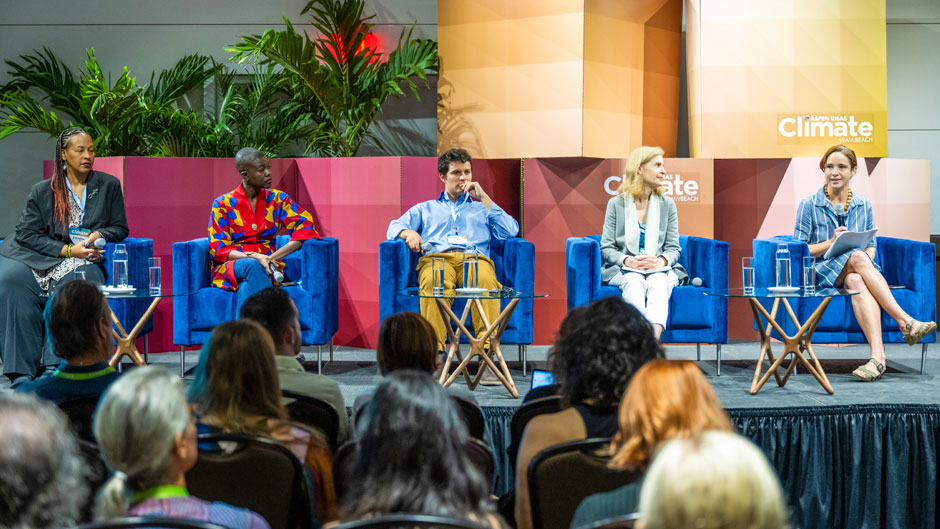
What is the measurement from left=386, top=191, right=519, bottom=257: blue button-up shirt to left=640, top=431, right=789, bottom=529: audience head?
13.8ft

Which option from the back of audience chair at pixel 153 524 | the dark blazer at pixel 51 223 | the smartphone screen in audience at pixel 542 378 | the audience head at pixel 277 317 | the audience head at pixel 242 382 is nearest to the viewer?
the back of audience chair at pixel 153 524

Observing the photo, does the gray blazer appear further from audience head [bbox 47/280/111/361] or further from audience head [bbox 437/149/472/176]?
audience head [bbox 47/280/111/361]

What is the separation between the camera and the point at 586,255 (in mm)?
5133

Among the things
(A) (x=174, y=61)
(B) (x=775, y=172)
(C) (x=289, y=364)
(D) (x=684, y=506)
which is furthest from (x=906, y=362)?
(A) (x=174, y=61)

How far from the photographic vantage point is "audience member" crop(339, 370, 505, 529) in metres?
1.55

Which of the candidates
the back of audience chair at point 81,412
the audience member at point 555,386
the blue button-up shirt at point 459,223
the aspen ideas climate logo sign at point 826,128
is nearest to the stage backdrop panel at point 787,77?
the aspen ideas climate logo sign at point 826,128

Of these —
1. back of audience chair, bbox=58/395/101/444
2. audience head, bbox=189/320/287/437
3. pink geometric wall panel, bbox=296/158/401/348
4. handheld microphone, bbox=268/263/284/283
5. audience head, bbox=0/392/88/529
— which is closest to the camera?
audience head, bbox=0/392/88/529

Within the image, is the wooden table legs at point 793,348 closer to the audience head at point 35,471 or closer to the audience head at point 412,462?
the audience head at point 412,462

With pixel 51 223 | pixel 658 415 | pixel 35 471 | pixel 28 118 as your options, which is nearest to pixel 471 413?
pixel 658 415

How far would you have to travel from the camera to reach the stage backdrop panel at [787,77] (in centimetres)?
634

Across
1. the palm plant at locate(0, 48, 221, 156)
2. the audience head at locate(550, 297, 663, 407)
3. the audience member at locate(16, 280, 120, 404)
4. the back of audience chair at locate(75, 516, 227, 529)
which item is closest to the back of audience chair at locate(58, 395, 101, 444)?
the audience member at locate(16, 280, 120, 404)

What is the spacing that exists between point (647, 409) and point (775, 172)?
4.96 m

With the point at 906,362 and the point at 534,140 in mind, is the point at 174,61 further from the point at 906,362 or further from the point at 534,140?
the point at 906,362

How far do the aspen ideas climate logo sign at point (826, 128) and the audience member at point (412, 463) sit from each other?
5.32 meters
